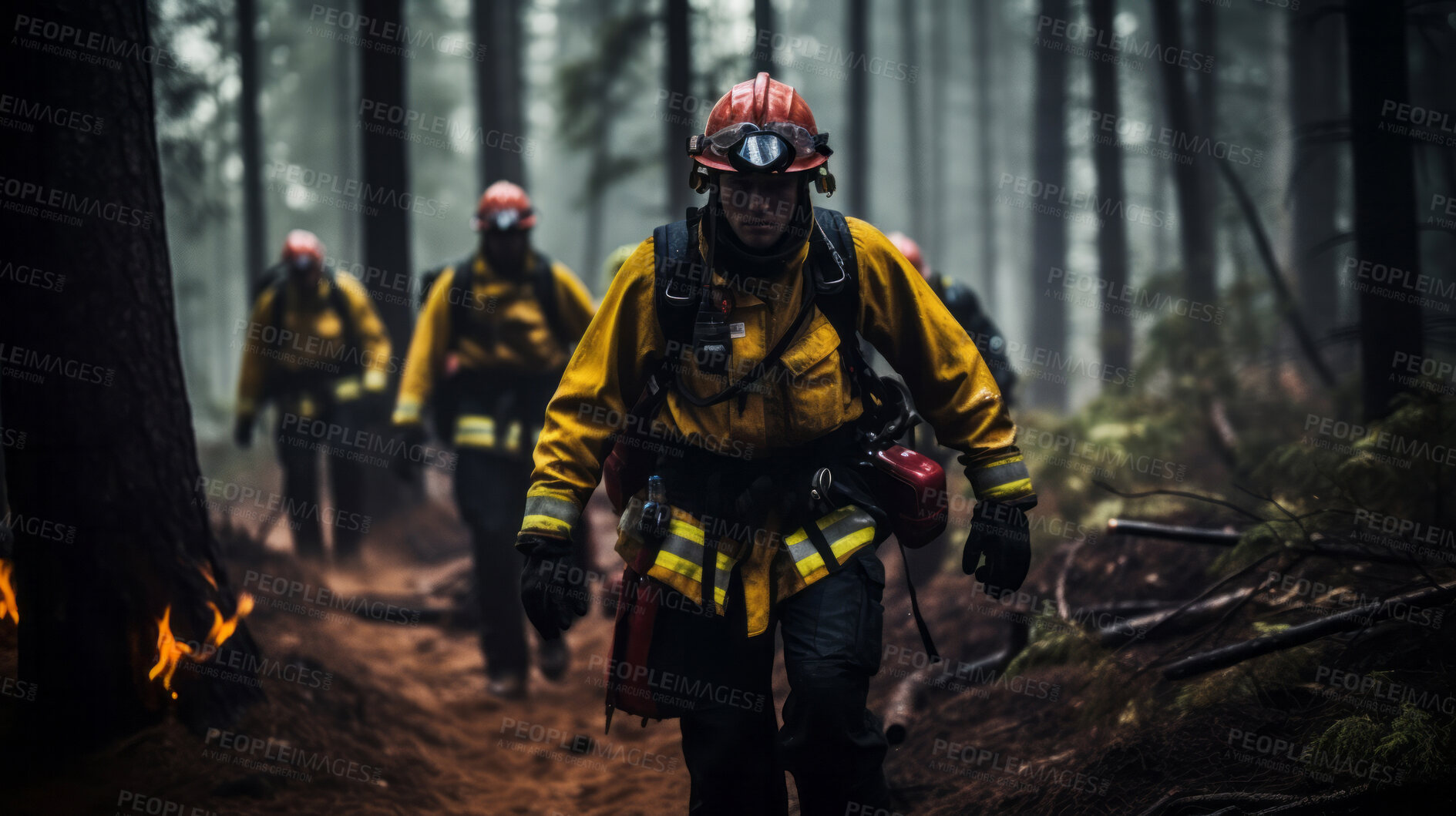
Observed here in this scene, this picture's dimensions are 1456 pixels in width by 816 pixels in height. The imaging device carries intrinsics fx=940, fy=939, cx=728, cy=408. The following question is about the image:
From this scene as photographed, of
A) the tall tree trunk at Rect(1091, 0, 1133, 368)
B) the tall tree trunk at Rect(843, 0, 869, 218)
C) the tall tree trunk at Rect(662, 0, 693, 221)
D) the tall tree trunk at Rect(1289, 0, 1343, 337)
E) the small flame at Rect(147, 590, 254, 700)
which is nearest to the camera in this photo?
the small flame at Rect(147, 590, 254, 700)

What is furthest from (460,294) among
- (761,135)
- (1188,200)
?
(1188,200)

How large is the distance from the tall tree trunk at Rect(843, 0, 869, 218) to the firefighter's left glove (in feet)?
37.6

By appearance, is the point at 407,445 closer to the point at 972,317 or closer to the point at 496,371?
the point at 496,371

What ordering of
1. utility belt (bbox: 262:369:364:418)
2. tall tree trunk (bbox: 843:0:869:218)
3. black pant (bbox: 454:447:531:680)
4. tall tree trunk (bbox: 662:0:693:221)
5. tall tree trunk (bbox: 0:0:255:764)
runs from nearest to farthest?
tall tree trunk (bbox: 0:0:255:764) < black pant (bbox: 454:447:531:680) < utility belt (bbox: 262:369:364:418) < tall tree trunk (bbox: 662:0:693:221) < tall tree trunk (bbox: 843:0:869:218)

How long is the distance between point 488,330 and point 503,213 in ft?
2.59

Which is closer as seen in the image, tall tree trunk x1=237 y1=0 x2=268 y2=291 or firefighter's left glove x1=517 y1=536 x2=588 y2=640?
firefighter's left glove x1=517 y1=536 x2=588 y2=640

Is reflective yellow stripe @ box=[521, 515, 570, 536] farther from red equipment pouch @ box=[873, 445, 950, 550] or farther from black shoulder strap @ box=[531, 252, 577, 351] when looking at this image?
black shoulder strap @ box=[531, 252, 577, 351]

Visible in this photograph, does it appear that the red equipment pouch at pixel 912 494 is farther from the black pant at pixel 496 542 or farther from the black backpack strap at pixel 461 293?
the black backpack strap at pixel 461 293

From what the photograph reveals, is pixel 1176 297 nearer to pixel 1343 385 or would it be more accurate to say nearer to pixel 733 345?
pixel 1343 385

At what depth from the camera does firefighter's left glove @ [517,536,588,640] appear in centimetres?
308

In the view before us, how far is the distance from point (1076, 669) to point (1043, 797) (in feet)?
3.44

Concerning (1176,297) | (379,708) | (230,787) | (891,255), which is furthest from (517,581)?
(1176,297)

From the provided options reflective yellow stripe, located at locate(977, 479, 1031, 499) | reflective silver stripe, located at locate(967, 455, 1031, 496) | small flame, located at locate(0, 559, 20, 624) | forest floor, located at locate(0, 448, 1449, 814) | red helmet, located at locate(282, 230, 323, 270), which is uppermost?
red helmet, located at locate(282, 230, 323, 270)

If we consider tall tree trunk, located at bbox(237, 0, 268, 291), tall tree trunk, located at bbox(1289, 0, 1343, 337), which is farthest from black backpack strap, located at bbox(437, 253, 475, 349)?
tall tree trunk, located at bbox(237, 0, 268, 291)
